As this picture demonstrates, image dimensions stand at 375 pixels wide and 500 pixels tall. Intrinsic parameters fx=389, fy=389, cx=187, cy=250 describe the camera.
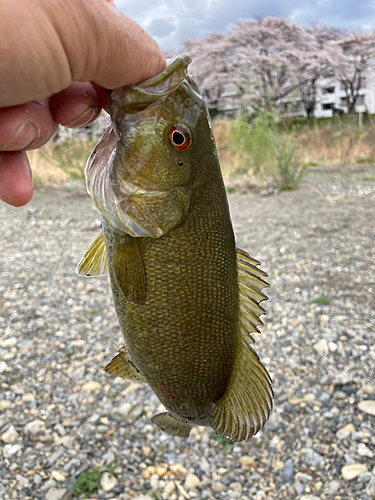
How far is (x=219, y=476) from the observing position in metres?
2.37

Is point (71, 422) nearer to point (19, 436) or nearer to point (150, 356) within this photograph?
point (19, 436)

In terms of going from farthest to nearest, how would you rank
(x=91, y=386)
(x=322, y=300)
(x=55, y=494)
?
(x=322, y=300), (x=91, y=386), (x=55, y=494)

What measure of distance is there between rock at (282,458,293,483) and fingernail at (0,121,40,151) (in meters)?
2.28

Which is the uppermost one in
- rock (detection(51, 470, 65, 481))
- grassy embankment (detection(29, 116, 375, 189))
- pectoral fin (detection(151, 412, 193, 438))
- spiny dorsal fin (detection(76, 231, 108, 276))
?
spiny dorsal fin (detection(76, 231, 108, 276))

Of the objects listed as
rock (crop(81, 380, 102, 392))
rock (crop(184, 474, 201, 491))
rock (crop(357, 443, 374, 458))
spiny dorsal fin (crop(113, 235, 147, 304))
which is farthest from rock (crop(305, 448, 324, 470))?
spiny dorsal fin (crop(113, 235, 147, 304))

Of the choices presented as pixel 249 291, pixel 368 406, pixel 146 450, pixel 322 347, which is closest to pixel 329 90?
pixel 322 347

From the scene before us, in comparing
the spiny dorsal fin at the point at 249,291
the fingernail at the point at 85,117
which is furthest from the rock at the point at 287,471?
the fingernail at the point at 85,117

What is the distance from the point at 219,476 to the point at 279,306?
2019 mm

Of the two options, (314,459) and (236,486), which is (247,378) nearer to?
(236,486)

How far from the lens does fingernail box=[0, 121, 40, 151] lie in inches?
49.3

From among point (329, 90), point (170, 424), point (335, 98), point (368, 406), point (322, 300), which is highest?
point (170, 424)

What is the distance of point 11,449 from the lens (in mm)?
2539

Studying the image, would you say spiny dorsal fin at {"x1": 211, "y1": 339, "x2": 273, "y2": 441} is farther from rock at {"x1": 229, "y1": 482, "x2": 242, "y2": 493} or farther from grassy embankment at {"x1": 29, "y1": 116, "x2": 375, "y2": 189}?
grassy embankment at {"x1": 29, "y1": 116, "x2": 375, "y2": 189}

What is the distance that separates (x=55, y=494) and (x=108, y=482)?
299mm
